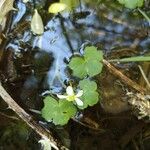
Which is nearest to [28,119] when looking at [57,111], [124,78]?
[57,111]

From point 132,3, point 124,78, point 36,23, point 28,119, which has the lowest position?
point 124,78

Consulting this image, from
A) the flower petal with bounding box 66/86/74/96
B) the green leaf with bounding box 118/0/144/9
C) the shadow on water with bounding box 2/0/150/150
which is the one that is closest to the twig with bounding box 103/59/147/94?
the shadow on water with bounding box 2/0/150/150

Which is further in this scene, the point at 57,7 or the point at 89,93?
the point at 57,7

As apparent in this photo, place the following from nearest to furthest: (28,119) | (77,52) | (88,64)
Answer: (28,119) < (88,64) < (77,52)

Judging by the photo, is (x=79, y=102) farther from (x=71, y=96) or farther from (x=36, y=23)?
(x=36, y=23)

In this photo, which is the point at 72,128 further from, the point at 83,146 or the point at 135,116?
the point at 135,116

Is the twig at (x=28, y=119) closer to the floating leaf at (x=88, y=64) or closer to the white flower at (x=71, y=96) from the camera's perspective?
the white flower at (x=71, y=96)

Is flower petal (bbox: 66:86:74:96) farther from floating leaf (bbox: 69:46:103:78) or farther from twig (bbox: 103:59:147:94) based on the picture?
twig (bbox: 103:59:147:94)

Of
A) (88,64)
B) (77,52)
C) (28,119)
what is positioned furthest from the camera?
(77,52)
